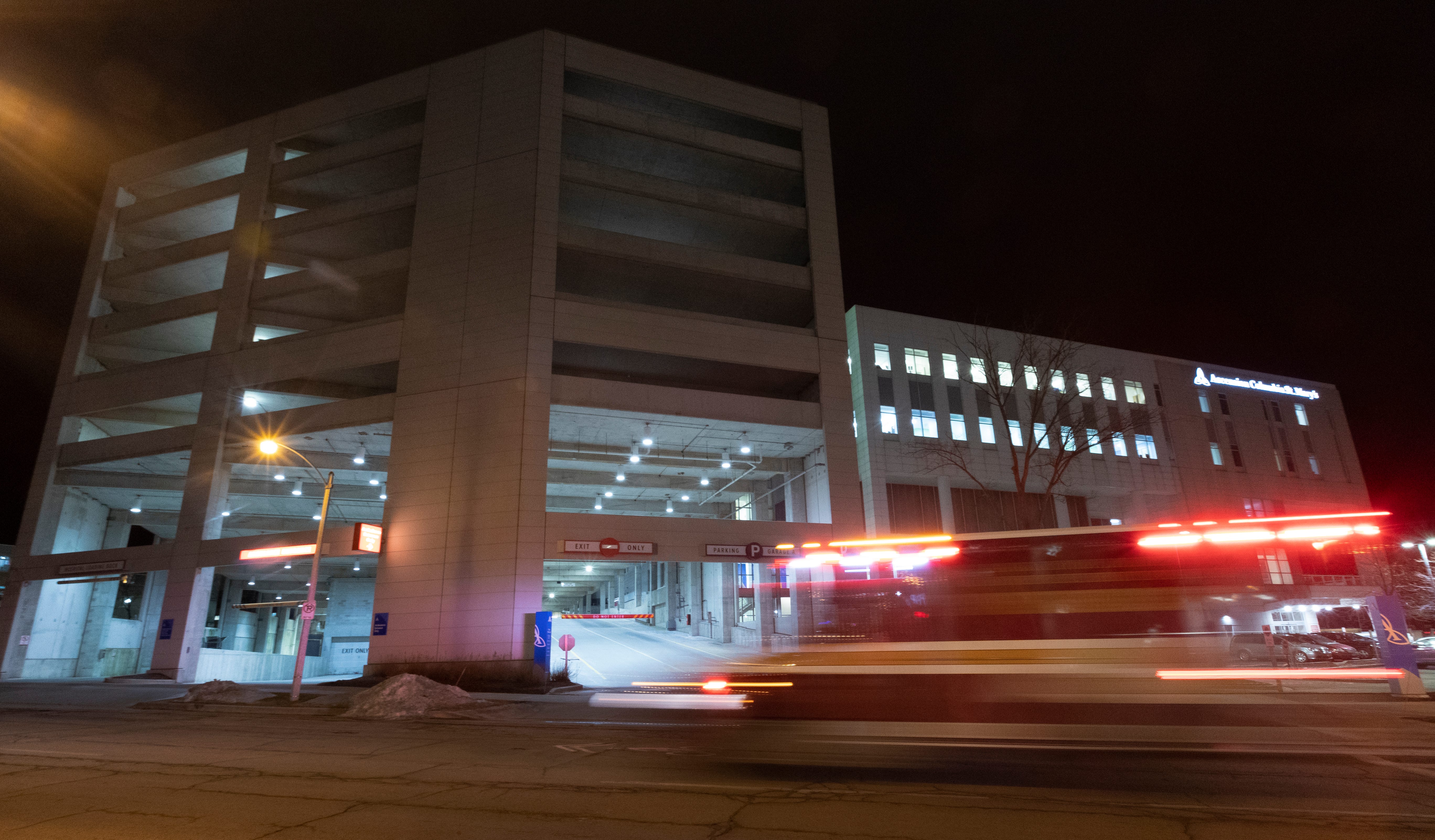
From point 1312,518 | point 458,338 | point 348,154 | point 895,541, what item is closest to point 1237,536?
point 1312,518

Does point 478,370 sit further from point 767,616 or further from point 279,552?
point 767,616

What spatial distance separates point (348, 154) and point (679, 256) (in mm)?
18629

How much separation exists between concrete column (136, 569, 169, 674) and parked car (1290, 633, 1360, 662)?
188 feet

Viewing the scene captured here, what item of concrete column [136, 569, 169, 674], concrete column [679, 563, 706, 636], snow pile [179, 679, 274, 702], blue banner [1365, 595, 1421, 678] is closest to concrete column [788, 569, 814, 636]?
blue banner [1365, 595, 1421, 678]

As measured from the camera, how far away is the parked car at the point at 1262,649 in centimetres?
937

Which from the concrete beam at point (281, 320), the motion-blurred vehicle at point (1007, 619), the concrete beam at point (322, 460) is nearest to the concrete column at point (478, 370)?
the concrete beam at point (322, 460)

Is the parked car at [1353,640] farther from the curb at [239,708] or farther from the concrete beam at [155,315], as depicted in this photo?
the concrete beam at [155,315]

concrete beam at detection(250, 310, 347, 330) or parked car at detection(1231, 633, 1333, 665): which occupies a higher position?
concrete beam at detection(250, 310, 347, 330)

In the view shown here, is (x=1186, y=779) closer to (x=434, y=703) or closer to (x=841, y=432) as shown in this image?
(x=434, y=703)

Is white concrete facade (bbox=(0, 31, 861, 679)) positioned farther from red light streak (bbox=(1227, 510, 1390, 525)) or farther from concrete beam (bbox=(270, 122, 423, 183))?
red light streak (bbox=(1227, 510, 1390, 525))

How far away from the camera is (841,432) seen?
33188 millimetres

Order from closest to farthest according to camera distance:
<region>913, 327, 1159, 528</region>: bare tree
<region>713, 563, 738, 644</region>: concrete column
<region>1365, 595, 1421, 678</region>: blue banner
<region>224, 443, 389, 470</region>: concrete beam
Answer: <region>1365, 595, 1421, 678</region>: blue banner, <region>713, 563, 738, 644</region>: concrete column, <region>224, 443, 389, 470</region>: concrete beam, <region>913, 327, 1159, 528</region>: bare tree

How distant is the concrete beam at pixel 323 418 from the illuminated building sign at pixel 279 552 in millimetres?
5284

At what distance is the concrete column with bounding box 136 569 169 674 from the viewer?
133 ft
